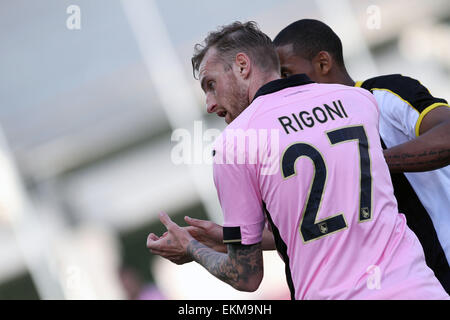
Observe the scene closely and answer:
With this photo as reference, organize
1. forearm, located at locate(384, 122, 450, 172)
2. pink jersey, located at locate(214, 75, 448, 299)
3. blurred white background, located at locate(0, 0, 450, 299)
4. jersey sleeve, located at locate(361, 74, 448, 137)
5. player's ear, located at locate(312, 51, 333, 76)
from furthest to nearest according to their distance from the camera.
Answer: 1. blurred white background, located at locate(0, 0, 450, 299)
2. player's ear, located at locate(312, 51, 333, 76)
3. jersey sleeve, located at locate(361, 74, 448, 137)
4. forearm, located at locate(384, 122, 450, 172)
5. pink jersey, located at locate(214, 75, 448, 299)

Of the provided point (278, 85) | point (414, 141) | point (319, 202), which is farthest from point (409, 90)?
point (319, 202)

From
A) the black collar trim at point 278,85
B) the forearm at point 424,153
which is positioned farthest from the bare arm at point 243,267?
the forearm at point 424,153

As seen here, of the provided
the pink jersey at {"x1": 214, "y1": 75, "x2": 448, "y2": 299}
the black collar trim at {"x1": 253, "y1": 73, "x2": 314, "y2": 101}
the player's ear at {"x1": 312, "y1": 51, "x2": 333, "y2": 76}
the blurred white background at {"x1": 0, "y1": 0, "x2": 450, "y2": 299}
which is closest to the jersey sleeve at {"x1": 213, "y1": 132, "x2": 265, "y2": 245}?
the pink jersey at {"x1": 214, "y1": 75, "x2": 448, "y2": 299}

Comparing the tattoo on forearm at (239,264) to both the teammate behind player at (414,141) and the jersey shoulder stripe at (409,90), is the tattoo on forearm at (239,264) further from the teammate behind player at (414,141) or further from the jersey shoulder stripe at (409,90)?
the jersey shoulder stripe at (409,90)

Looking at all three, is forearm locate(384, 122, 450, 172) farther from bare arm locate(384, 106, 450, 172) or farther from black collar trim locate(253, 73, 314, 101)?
black collar trim locate(253, 73, 314, 101)

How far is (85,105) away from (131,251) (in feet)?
4.11

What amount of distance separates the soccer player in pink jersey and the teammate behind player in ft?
0.90

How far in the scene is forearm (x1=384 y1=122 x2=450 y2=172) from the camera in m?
1.77

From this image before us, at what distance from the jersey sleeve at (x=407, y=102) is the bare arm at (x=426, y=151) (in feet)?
0.19
